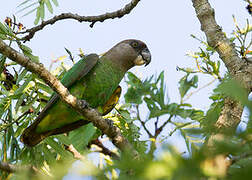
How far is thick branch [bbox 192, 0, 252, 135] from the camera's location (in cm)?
201

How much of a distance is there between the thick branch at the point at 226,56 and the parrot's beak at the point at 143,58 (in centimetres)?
192

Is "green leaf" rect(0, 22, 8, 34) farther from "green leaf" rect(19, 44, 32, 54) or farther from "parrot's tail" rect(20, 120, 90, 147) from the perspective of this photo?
"parrot's tail" rect(20, 120, 90, 147)

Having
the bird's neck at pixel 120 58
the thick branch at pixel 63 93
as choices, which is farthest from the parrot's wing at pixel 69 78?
the thick branch at pixel 63 93

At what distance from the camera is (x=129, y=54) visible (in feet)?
14.6

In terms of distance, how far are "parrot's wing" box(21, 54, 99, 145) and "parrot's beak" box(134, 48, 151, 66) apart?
3.00ft

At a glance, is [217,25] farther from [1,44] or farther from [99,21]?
[1,44]

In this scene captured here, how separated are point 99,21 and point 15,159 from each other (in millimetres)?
1696

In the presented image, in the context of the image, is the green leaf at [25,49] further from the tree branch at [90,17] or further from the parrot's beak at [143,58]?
the parrot's beak at [143,58]

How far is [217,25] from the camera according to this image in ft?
8.43

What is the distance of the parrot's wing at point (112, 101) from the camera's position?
359 centimetres

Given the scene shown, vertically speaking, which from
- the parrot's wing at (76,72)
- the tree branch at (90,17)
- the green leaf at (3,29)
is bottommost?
the parrot's wing at (76,72)

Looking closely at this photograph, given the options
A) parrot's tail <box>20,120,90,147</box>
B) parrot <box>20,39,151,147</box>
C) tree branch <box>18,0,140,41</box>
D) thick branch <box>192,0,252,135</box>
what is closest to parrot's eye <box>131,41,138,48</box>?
parrot <box>20,39,151,147</box>

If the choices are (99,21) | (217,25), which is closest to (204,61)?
(217,25)

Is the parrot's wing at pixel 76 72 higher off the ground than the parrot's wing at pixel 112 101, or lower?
higher
